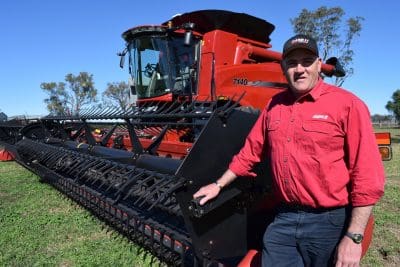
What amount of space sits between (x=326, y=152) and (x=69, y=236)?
3.41m

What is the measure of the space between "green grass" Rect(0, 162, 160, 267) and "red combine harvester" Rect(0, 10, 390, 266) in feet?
0.56

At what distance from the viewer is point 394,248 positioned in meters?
3.82

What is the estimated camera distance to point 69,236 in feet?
14.8

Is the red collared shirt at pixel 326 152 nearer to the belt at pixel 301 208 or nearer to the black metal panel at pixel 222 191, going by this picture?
the belt at pixel 301 208

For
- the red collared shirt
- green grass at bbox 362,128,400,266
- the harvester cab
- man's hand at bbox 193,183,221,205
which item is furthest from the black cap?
the harvester cab

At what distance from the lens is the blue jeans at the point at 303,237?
1.98 m

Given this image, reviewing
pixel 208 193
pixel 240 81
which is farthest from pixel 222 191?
pixel 240 81

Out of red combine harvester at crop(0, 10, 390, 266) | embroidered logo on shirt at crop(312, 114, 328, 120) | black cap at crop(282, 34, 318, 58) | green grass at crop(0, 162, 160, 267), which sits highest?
black cap at crop(282, 34, 318, 58)

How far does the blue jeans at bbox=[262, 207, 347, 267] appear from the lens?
1.98 m

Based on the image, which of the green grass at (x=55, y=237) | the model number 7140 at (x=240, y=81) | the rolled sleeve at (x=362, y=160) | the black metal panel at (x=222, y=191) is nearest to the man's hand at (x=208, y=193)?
the black metal panel at (x=222, y=191)

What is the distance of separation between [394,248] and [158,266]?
215 centimetres

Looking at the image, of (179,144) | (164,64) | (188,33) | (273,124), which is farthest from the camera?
(164,64)

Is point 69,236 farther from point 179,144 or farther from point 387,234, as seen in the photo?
point 387,234

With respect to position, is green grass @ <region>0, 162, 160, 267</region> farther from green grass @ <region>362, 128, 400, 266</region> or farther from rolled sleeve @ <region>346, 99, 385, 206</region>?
rolled sleeve @ <region>346, 99, 385, 206</region>
